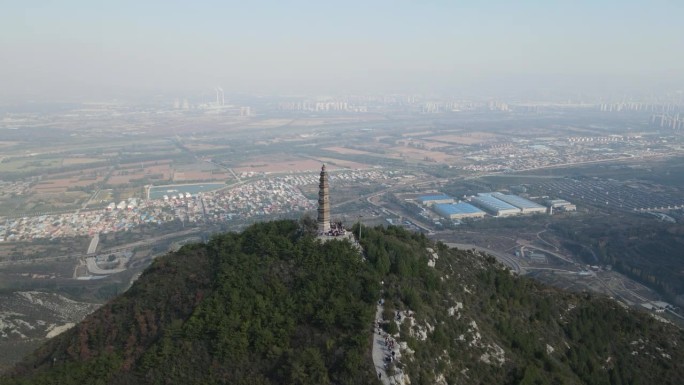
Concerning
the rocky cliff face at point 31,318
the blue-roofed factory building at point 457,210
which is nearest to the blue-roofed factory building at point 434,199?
the blue-roofed factory building at point 457,210

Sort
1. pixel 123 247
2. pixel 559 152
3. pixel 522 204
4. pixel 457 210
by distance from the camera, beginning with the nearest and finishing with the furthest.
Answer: pixel 123 247, pixel 457 210, pixel 522 204, pixel 559 152

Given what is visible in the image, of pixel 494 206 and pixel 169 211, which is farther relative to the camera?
pixel 494 206

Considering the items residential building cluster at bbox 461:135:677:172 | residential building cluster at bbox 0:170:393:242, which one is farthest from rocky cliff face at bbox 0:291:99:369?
residential building cluster at bbox 461:135:677:172

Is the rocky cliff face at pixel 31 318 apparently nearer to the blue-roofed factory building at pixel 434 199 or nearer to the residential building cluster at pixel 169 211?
the residential building cluster at pixel 169 211

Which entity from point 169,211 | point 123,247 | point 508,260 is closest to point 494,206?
point 508,260

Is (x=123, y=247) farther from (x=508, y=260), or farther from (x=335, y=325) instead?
(x=335, y=325)

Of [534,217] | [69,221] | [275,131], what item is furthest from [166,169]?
[534,217]
